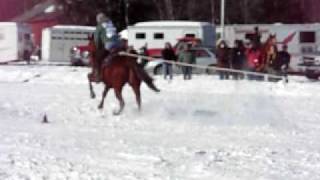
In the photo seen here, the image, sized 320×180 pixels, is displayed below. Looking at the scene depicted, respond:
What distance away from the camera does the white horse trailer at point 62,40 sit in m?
55.9

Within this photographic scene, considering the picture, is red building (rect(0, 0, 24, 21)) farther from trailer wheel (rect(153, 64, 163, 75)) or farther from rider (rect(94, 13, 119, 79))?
rider (rect(94, 13, 119, 79))

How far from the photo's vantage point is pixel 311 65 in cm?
3856

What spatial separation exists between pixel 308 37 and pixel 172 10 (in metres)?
19.6

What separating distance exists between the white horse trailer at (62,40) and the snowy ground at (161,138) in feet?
101

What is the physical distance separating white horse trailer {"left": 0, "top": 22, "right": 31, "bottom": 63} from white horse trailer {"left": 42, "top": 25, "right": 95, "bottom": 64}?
2779 mm

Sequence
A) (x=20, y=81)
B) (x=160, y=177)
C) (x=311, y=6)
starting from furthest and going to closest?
(x=311, y=6)
(x=20, y=81)
(x=160, y=177)

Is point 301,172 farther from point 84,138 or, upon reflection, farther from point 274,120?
point 274,120

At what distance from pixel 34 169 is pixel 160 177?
1461 mm

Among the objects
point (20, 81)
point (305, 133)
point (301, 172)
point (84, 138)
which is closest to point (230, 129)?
point (305, 133)

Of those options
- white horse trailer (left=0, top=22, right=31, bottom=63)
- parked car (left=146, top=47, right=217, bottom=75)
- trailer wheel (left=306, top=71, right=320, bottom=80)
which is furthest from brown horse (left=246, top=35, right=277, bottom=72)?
white horse trailer (left=0, top=22, right=31, bottom=63)

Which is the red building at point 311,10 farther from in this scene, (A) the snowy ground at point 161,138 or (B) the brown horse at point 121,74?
(B) the brown horse at point 121,74

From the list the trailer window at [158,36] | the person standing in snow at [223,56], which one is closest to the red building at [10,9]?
the trailer window at [158,36]

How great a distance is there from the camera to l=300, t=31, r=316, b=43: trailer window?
45562 mm

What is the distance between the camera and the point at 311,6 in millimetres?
72312
